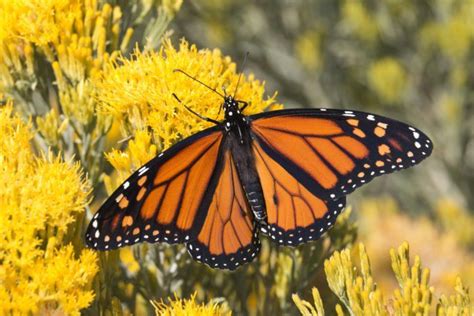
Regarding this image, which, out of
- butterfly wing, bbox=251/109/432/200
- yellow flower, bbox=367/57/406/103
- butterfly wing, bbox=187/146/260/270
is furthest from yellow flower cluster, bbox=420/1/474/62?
butterfly wing, bbox=187/146/260/270

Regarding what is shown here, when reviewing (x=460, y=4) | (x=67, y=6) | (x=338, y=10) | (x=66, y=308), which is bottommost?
(x=66, y=308)

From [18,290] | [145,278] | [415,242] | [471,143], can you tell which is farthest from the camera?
[471,143]

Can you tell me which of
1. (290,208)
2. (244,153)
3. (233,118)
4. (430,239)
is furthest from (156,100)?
(430,239)

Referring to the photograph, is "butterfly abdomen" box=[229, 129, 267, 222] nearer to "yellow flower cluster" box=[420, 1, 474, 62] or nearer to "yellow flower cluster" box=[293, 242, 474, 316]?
"yellow flower cluster" box=[293, 242, 474, 316]

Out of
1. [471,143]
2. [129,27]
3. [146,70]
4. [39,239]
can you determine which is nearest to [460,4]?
[471,143]

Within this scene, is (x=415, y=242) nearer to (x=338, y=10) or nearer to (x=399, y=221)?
(x=399, y=221)

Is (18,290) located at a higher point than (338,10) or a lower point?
lower

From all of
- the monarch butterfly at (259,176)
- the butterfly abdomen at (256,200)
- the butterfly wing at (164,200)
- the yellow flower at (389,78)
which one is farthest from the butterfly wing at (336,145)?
the yellow flower at (389,78)

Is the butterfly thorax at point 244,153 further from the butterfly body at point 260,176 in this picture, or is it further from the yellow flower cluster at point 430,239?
the yellow flower cluster at point 430,239
